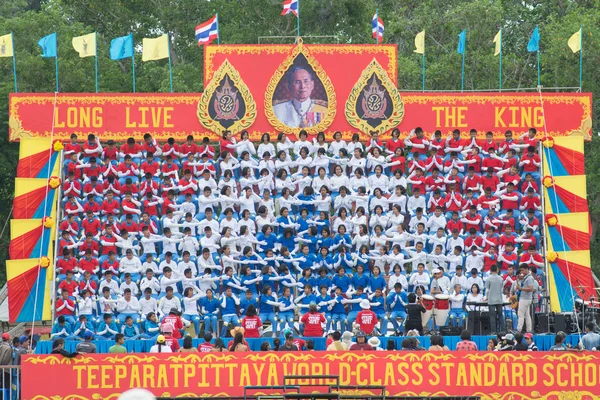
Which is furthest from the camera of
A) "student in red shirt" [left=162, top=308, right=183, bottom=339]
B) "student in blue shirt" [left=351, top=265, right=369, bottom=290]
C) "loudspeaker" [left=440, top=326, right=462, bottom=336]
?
"student in blue shirt" [left=351, top=265, right=369, bottom=290]

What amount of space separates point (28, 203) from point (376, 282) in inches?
343

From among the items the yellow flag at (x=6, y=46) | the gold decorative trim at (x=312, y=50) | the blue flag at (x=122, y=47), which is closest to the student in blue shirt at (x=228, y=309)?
the gold decorative trim at (x=312, y=50)

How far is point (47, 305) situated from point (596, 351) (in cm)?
1299

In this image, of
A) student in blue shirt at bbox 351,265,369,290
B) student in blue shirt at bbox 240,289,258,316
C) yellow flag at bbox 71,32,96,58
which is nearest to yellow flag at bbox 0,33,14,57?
yellow flag at bbox 71,32,96,58

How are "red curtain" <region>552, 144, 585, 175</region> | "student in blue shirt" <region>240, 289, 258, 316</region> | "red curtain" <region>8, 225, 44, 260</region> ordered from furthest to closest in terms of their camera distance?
1. "red curtain" <region>552, 144, 585, 175</region>
2. "red curtain" <region>8, 225, 44, 260</region>
3. "student in blue shirt" <region>240, 289, 258, 316</region>

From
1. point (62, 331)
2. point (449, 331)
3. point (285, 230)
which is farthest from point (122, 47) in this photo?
point (449, 331)

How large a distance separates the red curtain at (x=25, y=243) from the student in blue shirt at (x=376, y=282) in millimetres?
8069

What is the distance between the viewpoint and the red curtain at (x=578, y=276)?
2938cm

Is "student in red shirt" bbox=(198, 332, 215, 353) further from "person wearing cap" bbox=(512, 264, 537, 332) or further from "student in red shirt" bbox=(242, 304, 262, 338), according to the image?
"person wearing cap" bbox=(512, 264, 537, 332)

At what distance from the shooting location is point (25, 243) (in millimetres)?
30406

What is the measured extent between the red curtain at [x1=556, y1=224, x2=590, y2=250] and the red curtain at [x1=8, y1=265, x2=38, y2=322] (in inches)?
490

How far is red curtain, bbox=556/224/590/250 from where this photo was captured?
30094 millimetres

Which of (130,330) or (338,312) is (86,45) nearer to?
(130,330)

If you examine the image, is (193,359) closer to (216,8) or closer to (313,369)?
(313,369)
